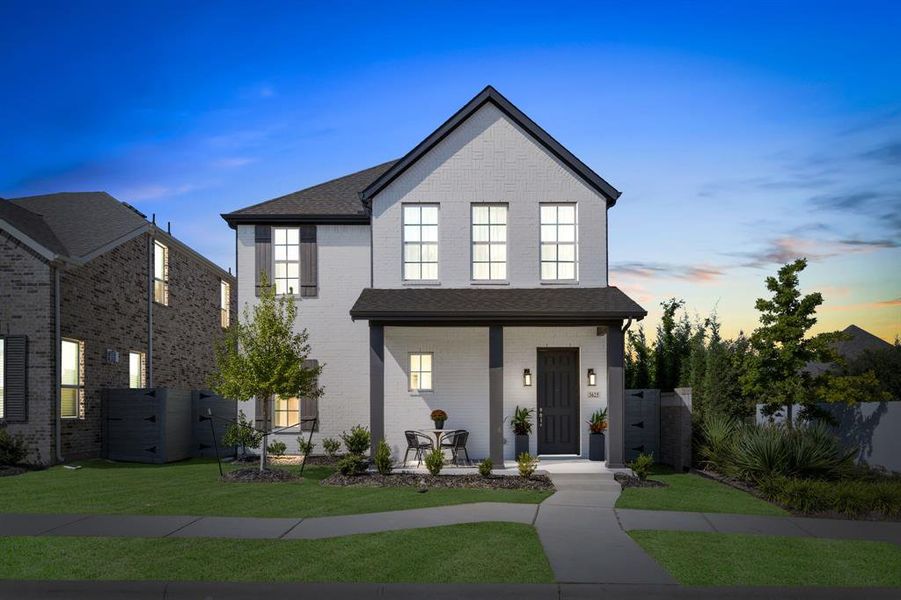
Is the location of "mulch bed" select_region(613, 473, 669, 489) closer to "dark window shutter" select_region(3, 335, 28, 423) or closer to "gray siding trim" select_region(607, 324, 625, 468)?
"gray siding trim" select_region(607, 324, 625, 468)

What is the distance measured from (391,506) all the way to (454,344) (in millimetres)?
7453

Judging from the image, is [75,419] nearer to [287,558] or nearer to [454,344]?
[454,344]

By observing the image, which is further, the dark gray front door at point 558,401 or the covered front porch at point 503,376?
the dark gray front door at point 558,401

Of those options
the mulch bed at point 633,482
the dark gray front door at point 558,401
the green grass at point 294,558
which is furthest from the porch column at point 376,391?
the green grass at point 294,558

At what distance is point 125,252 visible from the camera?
25156 millimetres

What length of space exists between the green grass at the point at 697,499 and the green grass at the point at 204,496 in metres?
1.76

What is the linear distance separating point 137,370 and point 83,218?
16.9 ft

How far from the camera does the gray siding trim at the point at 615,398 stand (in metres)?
18.2

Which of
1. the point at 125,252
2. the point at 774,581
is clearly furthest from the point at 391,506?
the point at 125,252

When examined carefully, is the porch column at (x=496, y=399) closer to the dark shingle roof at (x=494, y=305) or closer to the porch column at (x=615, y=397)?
the dark shingle roof at (x=494, y=305)

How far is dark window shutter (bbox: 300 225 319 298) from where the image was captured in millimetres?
21922

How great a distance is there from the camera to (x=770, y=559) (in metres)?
9.71

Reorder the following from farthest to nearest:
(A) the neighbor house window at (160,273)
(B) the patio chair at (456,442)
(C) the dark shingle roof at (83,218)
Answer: (A) the neighbor house window at (160,273) < (C) the dark shingle roof at (83,218) < (B) the patio chair at (456,442)

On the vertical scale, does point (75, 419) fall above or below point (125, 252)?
below
